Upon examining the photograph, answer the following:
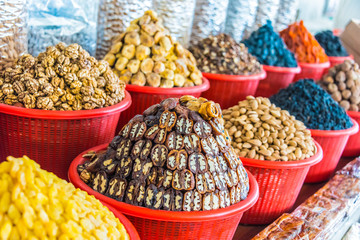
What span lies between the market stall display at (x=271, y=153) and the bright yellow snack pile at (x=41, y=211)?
0.72m

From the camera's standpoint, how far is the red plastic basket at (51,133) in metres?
1.24

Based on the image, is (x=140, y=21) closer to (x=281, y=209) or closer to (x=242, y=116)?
(x=242, y=116)

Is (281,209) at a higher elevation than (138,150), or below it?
below

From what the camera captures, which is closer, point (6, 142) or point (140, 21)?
point (6, 142)

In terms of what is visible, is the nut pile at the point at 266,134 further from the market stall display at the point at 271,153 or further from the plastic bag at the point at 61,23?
the plastic bag at the point at 61,23

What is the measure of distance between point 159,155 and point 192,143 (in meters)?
0.10

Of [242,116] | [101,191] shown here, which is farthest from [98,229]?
[242,116]

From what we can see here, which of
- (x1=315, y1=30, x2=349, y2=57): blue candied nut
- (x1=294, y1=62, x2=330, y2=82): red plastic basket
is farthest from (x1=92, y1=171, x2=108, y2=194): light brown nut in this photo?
(x1=315, y1=30, x2=349, y2=57): blue candied nut

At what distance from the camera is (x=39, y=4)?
1.70 m

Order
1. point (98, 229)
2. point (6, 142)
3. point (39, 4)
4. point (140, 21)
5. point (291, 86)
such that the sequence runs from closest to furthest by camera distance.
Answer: point (98, 229), point (6, 142), point (39, 4), point (140, 21), point (291, 86)

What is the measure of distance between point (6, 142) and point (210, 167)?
693mm

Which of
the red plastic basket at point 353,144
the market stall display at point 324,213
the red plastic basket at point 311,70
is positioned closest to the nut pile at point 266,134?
the market stall display at point 324,213

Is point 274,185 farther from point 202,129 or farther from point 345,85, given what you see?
point 345,85

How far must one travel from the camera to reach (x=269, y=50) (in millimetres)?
2492
